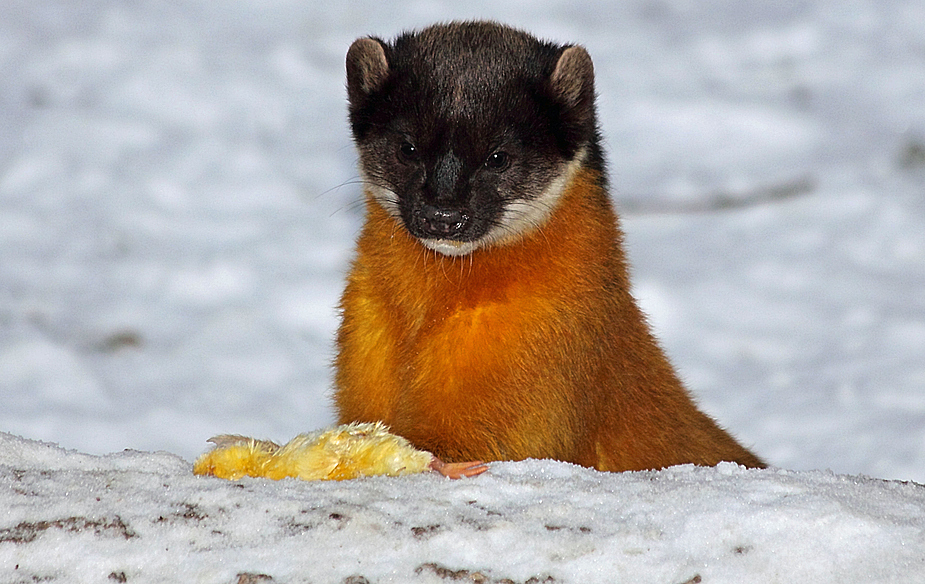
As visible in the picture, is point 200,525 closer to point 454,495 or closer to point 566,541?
point 454,495

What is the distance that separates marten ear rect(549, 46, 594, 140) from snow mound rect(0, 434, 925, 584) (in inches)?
77.0

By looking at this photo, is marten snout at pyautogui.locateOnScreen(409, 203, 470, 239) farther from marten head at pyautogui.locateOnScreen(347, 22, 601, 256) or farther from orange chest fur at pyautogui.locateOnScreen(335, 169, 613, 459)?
orange chest fur at pyautogui.locateOnScreen(335, 169, 613, 459)

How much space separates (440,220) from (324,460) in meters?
1.14

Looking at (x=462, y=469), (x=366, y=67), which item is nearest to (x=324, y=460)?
(x=462, y=469)

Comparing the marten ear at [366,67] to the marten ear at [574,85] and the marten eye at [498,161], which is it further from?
the marten ear at [574,85]

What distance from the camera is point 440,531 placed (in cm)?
350

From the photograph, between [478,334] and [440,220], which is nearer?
[440,220]

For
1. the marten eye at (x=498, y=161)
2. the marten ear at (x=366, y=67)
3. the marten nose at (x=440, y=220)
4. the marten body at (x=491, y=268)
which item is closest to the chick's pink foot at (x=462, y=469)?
the marten body at (x=491, y=268)

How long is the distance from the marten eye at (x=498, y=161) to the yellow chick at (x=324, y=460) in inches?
52.5

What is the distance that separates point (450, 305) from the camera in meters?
5.12

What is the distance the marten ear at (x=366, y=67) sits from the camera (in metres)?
5.30

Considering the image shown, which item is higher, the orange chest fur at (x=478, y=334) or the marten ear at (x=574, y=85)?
the marten ear at (x=574, y=85)

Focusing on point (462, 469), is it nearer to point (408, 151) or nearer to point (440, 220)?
point (440, 220)

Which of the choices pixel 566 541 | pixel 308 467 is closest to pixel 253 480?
pixel 308 467
